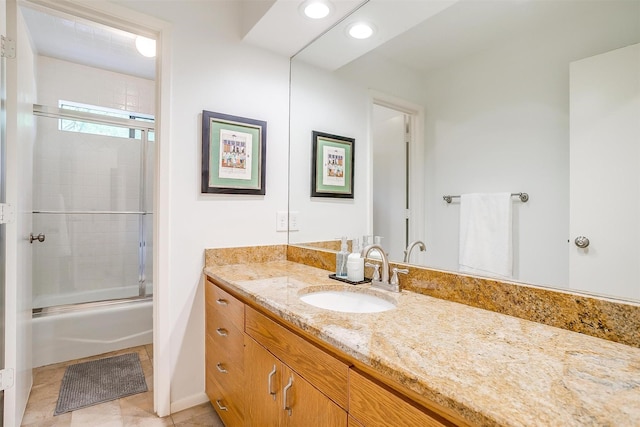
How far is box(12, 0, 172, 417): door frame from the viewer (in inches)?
63.2

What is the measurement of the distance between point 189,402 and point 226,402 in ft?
1.37

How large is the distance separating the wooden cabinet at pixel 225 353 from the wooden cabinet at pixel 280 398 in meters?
0.10

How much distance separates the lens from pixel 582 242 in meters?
0.88

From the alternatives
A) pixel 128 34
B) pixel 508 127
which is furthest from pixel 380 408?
pixel 128 34

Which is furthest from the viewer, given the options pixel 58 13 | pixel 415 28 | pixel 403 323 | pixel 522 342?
pixel 58 13

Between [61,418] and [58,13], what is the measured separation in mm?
2028

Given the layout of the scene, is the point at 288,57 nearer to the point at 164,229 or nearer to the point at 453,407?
the point at 164,229

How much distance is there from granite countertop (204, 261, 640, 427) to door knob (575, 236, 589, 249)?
239 millimetres

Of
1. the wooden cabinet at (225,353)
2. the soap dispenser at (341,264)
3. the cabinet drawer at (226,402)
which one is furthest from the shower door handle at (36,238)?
the soap dispenser at (341,264)

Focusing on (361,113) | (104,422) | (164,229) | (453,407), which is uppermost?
(361,113)

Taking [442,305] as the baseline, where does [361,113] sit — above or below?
above

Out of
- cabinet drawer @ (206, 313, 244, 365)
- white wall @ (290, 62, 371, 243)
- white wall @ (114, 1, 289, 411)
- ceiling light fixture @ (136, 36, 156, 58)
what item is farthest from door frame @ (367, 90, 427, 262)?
ceiling light fixture @ (136, 36, 156, 58)

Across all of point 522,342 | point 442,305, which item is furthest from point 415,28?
point 522,342

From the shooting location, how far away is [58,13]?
1496 millimetres
